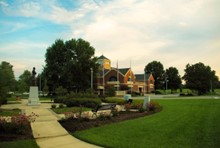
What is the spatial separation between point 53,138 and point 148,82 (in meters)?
85.6

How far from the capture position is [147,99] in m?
20.7

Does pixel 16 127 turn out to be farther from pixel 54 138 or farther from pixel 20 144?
pixel 20 144

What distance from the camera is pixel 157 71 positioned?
381 feet

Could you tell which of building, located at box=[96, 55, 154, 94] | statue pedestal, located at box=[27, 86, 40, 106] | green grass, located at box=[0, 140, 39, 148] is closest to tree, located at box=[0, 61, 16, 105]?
statue pedestal, located at box=[27, 86, 40, 106]

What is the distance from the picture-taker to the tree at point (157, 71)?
114750 millimetres

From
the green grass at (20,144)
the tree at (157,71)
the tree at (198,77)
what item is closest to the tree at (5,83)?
the green grass at (20,144)

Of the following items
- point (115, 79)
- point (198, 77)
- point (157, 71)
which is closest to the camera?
point (198, 77)

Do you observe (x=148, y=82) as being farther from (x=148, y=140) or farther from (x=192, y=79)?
(x=148, y=140)

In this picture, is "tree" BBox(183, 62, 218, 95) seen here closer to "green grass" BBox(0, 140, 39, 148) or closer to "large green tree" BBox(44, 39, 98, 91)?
"large green tree" BBox(44, 39, 98, 91)

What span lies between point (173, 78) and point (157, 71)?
10284 millimetres

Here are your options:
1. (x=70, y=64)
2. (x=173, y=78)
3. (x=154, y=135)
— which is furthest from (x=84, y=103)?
(x=173, y=78)

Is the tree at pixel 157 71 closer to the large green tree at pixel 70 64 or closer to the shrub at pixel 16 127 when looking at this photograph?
the large green tree at pixel 70 64

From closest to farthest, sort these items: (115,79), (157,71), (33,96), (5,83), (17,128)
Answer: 1. (17,128)
2. (33,96)
3. (5,83)
4. (115,79)
5. (157,71)

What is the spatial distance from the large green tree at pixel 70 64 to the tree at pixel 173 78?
169 feet
